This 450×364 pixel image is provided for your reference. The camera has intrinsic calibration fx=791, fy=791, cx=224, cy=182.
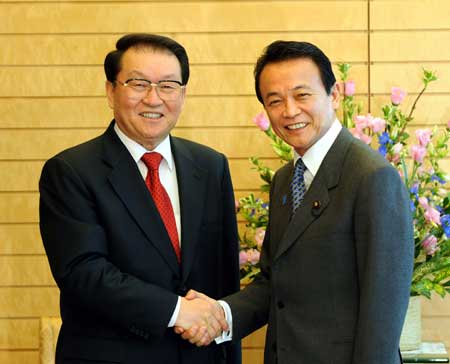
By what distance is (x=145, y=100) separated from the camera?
2.45 metres

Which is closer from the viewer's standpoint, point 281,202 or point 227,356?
point 281,202

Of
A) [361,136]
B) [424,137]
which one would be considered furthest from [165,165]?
[424,137]

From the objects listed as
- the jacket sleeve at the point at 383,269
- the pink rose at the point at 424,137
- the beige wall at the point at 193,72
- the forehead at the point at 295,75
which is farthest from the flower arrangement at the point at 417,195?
the jacket sleeve at the point at 383,269

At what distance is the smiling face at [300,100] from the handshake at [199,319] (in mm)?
564

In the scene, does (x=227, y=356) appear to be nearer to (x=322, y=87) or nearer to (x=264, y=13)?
(x=322, y=87)

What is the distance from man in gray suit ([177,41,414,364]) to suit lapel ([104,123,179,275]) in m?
0.28

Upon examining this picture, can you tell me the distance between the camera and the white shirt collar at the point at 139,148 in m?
2.49

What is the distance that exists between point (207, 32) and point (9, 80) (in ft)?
3.03

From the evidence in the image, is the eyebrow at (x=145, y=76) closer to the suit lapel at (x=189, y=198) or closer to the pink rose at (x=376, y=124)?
the suit lapel at (x=189, y=198)

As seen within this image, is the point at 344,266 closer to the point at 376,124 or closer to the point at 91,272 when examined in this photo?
the point at 91,272

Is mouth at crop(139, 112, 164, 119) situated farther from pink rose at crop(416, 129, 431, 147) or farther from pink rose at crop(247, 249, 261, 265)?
pink rose at crop(416, 129, 431, 147)

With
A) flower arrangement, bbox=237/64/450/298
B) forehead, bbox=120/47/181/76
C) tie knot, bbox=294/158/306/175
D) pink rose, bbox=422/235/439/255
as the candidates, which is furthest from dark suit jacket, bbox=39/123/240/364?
pink rose, bbox=422/235/439/255

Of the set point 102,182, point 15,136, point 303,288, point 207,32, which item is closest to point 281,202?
point 303,288

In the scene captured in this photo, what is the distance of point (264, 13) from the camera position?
3.57 metres
